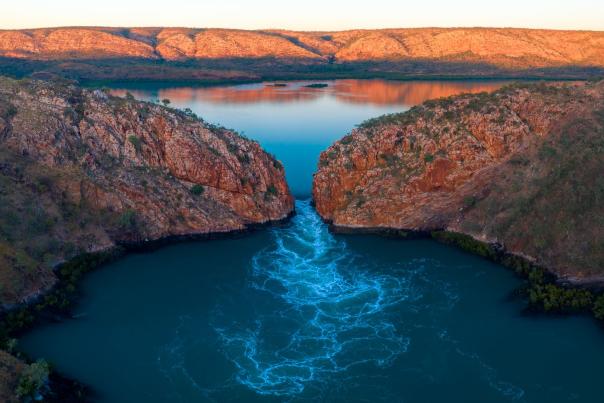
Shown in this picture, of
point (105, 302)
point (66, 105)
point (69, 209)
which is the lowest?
point (105, 302)

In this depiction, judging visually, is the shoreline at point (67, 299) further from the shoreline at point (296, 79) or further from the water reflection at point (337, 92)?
the shoreline at point (296, 79)

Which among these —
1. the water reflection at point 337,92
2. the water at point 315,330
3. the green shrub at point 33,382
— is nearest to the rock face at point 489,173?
the water at point 315,330

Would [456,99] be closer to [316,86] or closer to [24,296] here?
[24,296]

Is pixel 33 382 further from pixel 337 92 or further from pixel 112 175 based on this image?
pixel 337 92

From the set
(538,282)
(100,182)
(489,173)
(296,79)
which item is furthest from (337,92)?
(538,282)

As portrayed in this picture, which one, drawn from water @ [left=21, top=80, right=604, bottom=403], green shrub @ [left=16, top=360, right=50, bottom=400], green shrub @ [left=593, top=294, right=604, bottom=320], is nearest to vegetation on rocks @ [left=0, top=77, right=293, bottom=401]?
water @ [left=21, top=80, right=604, bottom=403]

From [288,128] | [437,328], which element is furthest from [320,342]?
[288,128]
